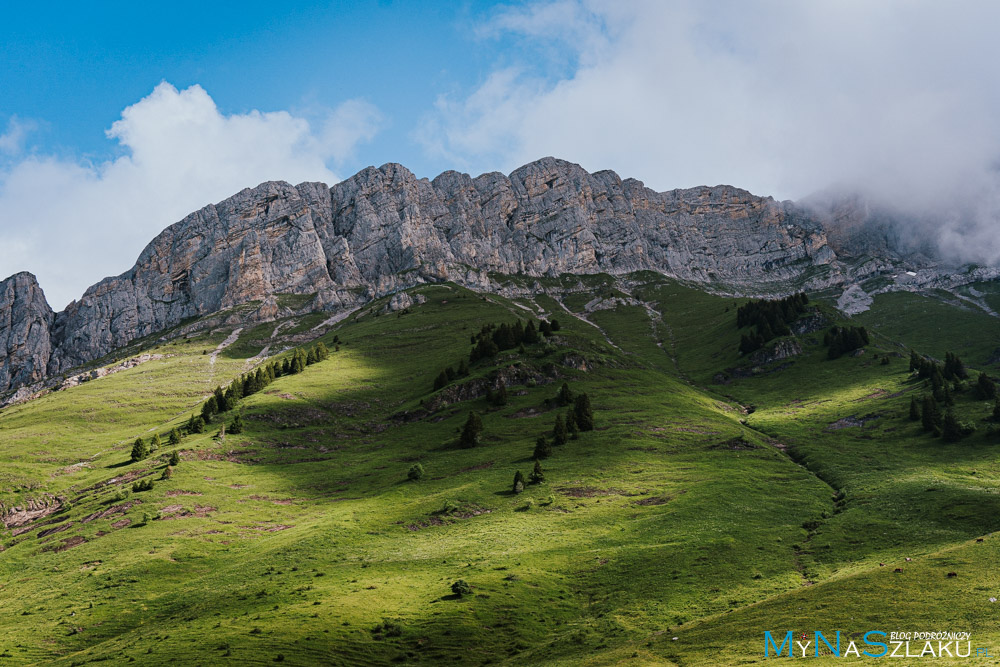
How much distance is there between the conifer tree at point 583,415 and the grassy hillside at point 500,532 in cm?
223

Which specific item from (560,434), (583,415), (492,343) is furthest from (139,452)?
(492,343)

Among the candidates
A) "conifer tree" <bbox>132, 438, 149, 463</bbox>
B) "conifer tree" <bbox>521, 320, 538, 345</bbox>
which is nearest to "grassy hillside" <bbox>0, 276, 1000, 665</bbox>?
"conifer tree" <bbox>132, 438, 149, 463</bbox>

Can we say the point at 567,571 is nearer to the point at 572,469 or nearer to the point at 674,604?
the point at 674,604

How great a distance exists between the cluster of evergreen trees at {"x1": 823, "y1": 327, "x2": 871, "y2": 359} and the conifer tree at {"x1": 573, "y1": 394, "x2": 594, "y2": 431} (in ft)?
325

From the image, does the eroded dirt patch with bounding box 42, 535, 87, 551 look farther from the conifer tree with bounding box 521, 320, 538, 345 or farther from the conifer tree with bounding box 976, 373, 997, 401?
the conifer tree with bounding box 976, 373, 997, 401

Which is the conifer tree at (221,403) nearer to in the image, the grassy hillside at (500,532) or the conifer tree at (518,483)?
the grassy hillside at (500,532)

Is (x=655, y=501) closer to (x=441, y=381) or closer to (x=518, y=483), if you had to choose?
(x=518, y=483)

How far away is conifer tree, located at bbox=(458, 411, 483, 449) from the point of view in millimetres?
106000

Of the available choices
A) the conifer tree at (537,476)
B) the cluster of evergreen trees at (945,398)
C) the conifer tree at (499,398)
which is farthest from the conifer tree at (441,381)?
the cluster of evergreen trees at (945,398)

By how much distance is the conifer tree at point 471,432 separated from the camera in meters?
106

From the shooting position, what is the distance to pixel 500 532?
62562 mm

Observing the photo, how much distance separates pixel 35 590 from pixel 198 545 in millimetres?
14916

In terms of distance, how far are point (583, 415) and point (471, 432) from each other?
2170 centimetres

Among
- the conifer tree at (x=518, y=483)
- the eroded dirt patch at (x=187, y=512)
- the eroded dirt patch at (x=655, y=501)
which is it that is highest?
the eroded dirt patch at (x=187, y=512)
